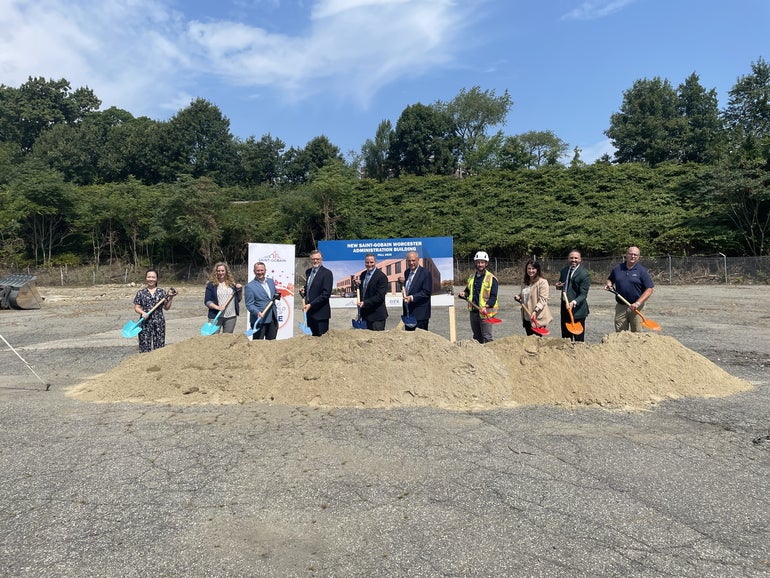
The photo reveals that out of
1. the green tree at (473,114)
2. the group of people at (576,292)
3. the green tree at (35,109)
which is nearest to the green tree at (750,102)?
the green tree at (473,114)

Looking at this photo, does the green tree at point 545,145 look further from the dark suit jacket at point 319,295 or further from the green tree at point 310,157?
the dark suit jacket at point 319,295

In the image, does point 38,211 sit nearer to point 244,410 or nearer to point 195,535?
point 244,410

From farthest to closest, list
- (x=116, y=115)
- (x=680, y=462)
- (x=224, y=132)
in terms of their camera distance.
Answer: (x=116, y=115), (x=224, y=132), (x=680, y=462)

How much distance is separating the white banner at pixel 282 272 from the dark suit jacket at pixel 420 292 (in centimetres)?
368

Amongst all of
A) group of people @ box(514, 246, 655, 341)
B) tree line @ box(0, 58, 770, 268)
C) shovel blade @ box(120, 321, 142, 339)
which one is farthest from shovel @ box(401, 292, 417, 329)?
tree line @ box(0, 58, 770, 268)

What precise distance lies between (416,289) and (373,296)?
0.69 m

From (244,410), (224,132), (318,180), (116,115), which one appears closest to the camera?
(244,410)

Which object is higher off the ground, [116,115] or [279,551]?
[116,115]

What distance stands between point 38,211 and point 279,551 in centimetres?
4769

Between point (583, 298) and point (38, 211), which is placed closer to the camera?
point (583, 298)

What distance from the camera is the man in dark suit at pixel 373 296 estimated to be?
8.31 m

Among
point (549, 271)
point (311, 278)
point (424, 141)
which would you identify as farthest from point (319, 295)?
point (424, 141)

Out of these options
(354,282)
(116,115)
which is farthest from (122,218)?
(116,115)

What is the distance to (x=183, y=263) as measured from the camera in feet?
141
